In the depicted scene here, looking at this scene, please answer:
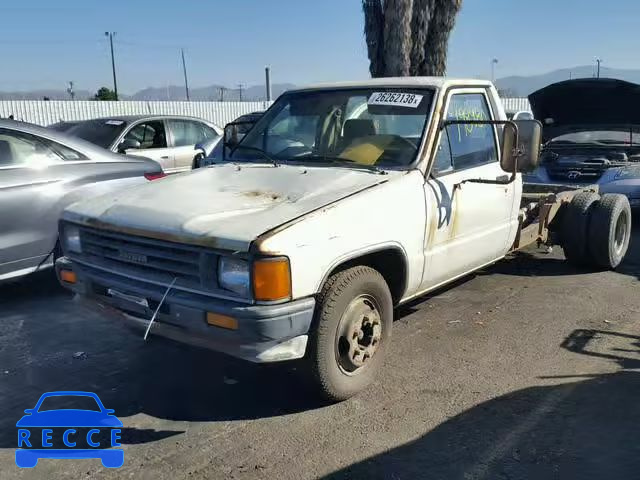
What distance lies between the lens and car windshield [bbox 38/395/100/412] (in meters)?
3.62

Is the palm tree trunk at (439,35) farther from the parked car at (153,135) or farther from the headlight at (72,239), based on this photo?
the headlight at (72,239)

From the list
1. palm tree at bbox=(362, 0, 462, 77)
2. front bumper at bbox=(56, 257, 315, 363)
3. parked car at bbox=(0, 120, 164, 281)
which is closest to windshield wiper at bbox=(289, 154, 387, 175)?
front bumper at bbox=(56, 257, 315, 363)

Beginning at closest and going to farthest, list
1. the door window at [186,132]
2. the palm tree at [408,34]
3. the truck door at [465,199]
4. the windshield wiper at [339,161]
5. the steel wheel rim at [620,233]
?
the windshield wiper at [339,161]
the truck door at [465,199]
the steel wheel rim at [620,233]
the door window at [186,132]
the palm tree at [408,34]

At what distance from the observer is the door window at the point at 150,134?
9969mm

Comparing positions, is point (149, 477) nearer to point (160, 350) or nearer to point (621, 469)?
point (160, 350)

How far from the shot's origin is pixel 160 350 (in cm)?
449

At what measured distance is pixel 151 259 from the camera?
11.1ft

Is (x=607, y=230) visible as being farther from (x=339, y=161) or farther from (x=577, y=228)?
(x=339, y=161)

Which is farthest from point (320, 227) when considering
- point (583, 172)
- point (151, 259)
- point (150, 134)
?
point (150, 134)

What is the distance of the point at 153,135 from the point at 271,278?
26.6 feet

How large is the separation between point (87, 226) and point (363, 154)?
6.10 ft

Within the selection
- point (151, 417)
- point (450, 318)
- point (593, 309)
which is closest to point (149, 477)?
point (151, 417)

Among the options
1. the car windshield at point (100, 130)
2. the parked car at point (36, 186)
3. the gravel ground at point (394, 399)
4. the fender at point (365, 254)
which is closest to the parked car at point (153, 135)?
the car windshield at point (100, 130)

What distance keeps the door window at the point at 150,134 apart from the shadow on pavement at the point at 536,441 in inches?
312
